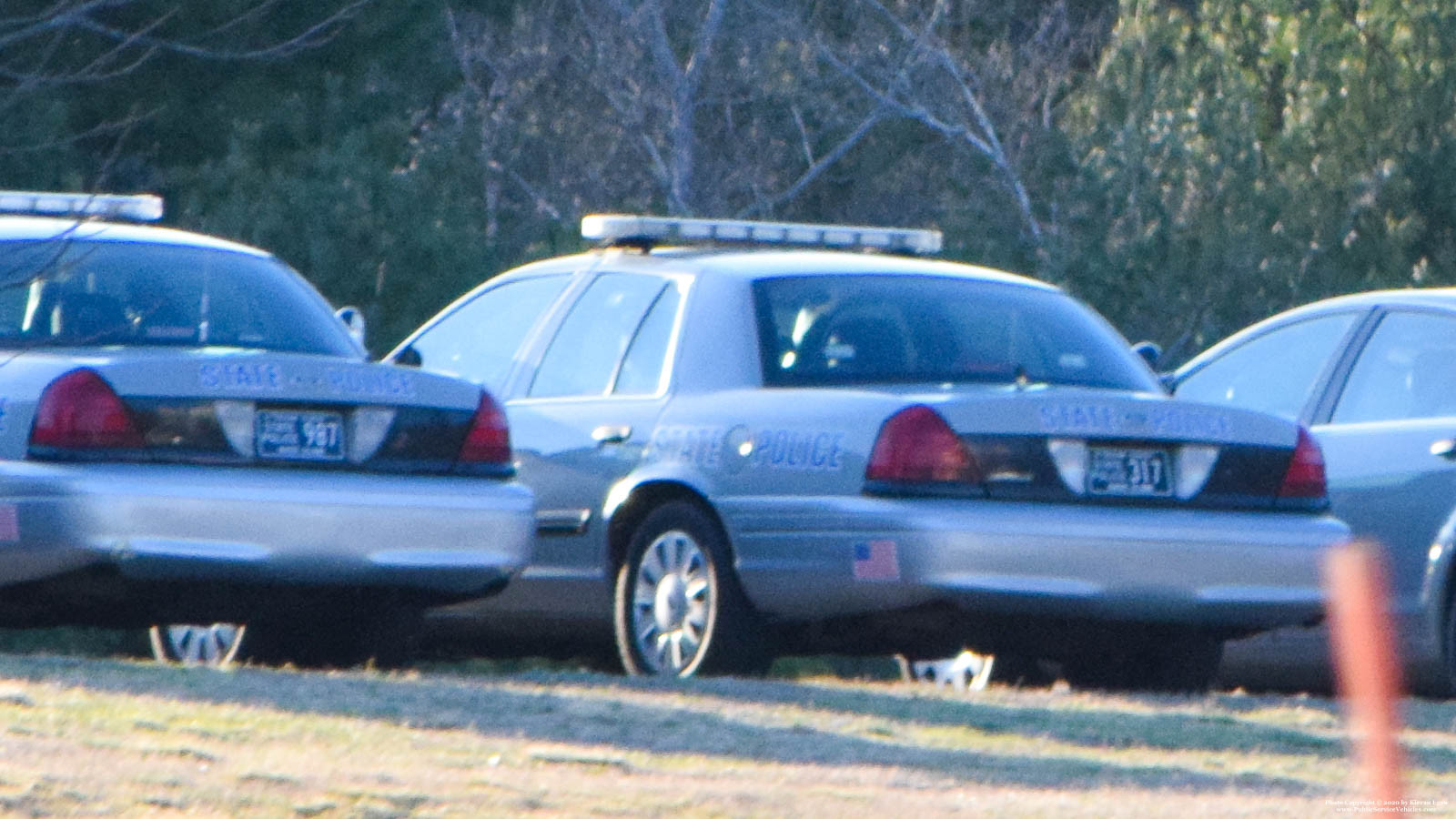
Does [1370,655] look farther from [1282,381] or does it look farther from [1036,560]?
[1282,381]

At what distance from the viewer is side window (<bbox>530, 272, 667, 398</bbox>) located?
8.24 m

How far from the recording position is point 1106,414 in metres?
7.07

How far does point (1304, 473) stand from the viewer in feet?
24.1

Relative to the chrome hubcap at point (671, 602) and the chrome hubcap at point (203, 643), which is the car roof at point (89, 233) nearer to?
the chrome hubcap at point (203, 643)

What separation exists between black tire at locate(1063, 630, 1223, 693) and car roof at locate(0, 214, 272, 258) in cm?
285

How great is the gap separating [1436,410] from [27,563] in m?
4.08

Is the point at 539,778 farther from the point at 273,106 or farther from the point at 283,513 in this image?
the point at 273,106

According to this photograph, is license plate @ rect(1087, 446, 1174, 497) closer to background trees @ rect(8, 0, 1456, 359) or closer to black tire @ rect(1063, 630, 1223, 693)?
black tire @ rect(1063, 630, 1223, 693)

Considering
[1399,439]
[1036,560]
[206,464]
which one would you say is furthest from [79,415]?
[1399,439]

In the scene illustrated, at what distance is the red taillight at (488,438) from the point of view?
24.7 feet

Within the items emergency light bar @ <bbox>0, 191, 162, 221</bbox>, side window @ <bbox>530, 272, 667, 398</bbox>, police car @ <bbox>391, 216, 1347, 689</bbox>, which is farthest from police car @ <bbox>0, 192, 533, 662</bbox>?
side window @ <bbox>530, 272, 667, 398</bbox>

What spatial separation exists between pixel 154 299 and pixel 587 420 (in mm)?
1331

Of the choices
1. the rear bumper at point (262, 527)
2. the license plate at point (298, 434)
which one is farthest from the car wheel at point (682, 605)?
the license plate at point (298, 434)

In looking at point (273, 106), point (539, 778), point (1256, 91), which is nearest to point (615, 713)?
point (539, 778)
